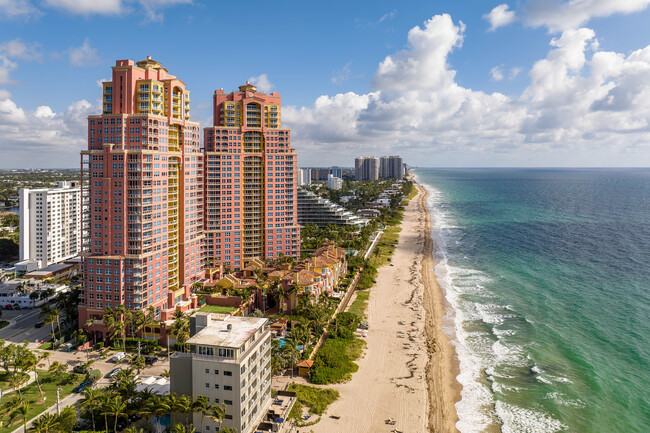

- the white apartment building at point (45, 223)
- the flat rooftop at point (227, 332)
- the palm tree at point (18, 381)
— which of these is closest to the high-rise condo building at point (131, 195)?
the palm tree at point (18, 381)

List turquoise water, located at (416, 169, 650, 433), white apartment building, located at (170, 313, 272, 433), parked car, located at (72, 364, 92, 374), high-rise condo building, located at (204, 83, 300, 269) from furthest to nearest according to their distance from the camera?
high-rise condo building, located at (204, 83, 300, 269)
parked car, located at (72, 364, 92, 374)
turquoise water, located at (416, 169, 650, 433)
white apartment building, located at (170, 313, 272, 433)

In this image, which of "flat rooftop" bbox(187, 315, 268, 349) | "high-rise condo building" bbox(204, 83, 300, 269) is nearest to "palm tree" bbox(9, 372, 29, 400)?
"flat rooftop" bbox(187, 315, 268, 349)

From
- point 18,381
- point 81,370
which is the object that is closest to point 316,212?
point 81,370

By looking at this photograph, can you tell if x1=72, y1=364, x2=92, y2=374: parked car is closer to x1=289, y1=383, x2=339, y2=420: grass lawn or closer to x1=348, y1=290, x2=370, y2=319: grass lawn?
x1=289, y1=383, x2=339, y2=420: grass lawn

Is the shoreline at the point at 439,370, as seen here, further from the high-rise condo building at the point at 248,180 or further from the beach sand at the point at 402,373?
the high-rise condo building at the point at 248,180

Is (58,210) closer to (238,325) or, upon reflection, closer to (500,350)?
A: (238,325)

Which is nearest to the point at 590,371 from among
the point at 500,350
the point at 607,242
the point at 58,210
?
the point at 500,350
